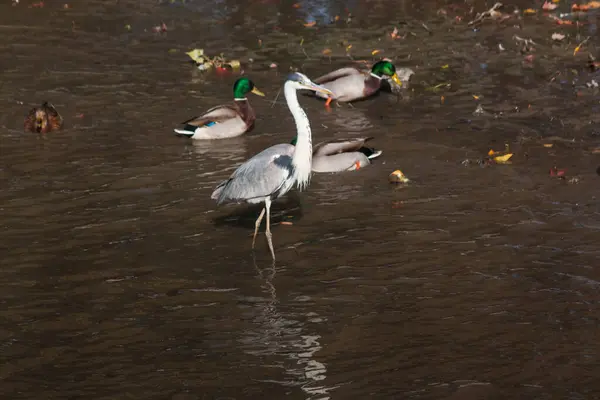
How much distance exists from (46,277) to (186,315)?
1.67 metres

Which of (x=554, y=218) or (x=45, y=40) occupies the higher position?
(x=45, y=40)

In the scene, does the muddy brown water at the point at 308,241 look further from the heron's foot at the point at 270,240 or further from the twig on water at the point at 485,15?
the twig on water at the point at 485,15

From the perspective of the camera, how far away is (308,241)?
10117 millimetres

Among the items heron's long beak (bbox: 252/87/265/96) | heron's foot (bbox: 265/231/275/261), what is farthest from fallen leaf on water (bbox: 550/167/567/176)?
heron's long beak (bbox: 252/87/265/96)

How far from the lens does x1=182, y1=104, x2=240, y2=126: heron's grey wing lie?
13.9 metres

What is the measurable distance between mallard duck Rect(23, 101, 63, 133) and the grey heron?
13.9 ft

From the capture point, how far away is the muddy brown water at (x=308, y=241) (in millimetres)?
7398

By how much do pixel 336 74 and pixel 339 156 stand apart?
3555 mm

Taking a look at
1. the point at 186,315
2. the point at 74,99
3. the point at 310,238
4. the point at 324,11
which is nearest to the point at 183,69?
the point at 74,99

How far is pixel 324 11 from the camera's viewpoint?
21.2 meters

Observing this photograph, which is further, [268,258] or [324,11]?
[324,11]

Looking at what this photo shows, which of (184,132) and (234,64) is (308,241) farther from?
(234,64)

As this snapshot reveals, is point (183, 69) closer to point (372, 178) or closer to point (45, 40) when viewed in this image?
point (45, 40)

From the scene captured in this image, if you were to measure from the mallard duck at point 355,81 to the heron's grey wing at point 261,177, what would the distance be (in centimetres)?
→ 501
